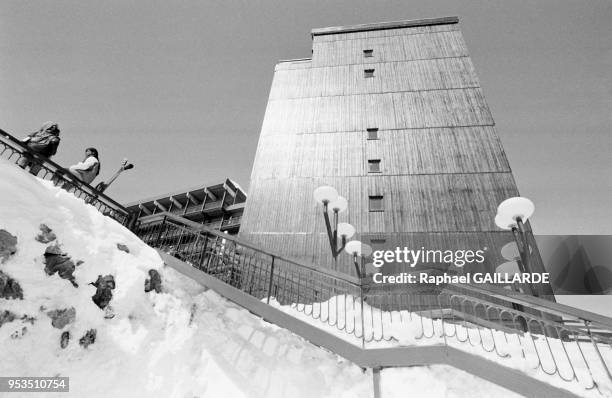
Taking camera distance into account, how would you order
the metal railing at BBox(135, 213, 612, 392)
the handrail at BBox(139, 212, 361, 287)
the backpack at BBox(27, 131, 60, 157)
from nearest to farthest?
the metal railing at BBox(135, 213, 612, 392)
the handrail at BBox(139, 212, 361, 287)
the backpack at BBox(27, 131, 60, 157)

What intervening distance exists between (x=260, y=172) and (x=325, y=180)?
352 centimetres

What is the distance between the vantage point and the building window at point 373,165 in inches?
609

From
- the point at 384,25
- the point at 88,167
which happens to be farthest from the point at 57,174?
the point at 384,25

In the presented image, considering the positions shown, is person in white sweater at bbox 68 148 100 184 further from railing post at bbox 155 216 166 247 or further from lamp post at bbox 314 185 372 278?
lamp post at bbox 314 185 372 278

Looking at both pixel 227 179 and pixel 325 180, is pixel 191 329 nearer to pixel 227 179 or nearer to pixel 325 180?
pixel 325 180

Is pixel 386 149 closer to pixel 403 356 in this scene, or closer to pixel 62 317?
pixel 403 356

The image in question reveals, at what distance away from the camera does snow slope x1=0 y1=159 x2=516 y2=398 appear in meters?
4.60

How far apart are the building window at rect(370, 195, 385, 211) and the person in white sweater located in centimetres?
1073

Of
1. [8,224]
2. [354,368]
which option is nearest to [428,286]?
[354,368]

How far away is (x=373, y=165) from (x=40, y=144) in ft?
42.3

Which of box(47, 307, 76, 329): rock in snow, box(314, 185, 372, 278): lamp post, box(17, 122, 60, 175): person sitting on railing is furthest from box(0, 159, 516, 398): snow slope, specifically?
box(314, 185, 372, 278): lamp post

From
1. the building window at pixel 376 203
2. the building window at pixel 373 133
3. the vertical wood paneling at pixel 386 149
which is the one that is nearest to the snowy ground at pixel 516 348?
the vertical wood paneling at pixel 386 149

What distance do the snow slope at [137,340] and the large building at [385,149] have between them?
732 centimetres

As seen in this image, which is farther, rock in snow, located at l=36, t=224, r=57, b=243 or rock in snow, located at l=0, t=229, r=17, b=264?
rock in snow, located at l=36, t=224, r=57, b=243
